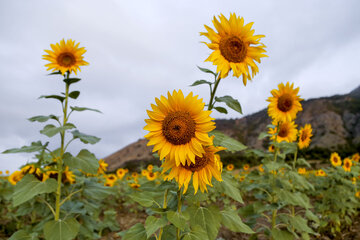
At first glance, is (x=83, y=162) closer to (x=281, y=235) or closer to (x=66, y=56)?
(x=66, y=56)

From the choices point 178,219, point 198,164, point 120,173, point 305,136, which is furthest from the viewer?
point 120,173

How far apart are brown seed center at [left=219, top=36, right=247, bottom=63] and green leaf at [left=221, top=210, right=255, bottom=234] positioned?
143cm

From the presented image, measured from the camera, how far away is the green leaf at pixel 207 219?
78.7 inches

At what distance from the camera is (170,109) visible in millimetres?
1811

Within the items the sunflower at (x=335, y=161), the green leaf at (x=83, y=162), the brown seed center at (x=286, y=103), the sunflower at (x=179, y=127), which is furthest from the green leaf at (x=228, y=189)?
the sunflower at (x=335, y=161)

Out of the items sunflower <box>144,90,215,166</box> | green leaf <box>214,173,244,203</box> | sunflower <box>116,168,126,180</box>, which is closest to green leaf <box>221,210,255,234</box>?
green leaf <box>214,173,244,203</box>

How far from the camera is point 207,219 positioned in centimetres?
206

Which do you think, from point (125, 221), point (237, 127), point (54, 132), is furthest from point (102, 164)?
point (237, 127)

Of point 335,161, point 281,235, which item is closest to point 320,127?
point 335,161

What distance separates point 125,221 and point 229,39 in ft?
18.2

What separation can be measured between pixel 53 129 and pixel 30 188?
2.47 ft

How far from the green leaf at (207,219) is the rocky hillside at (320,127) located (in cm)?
2031

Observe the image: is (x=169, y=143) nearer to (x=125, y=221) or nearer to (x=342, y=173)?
(x=125, y=221)

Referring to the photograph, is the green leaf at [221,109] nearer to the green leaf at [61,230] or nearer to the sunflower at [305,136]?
the green leaf at [61,230]
